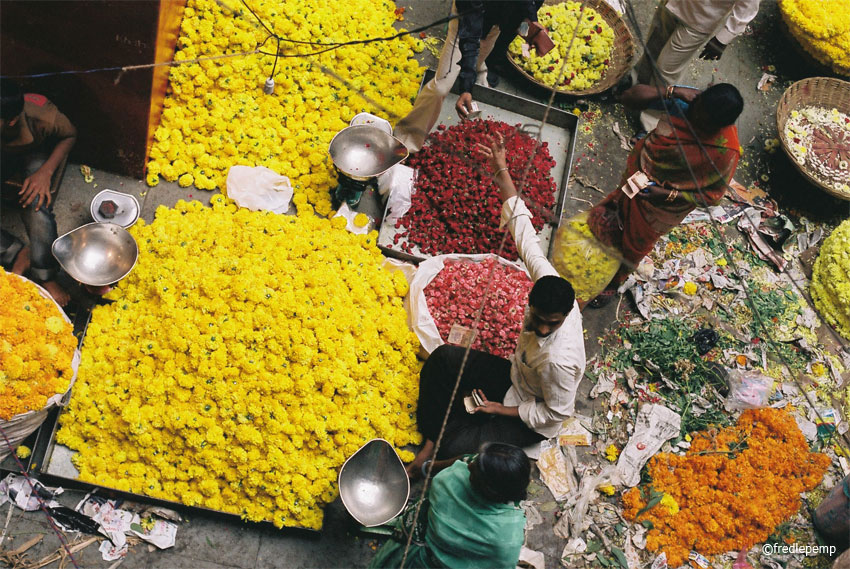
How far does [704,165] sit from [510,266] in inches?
49.3

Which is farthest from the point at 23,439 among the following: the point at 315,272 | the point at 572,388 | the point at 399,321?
the point at 572,388

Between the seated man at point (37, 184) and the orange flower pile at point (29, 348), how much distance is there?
1.26ft

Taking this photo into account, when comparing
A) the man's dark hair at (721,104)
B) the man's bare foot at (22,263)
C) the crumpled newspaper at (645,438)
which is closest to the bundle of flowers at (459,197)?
the man's dark hair at (721,104)

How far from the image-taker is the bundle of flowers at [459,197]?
4.33 m

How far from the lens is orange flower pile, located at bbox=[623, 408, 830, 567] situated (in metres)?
3.83

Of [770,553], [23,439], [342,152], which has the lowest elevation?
[23,439]

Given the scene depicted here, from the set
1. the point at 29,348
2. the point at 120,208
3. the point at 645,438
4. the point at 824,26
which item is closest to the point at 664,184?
the point at 645,438

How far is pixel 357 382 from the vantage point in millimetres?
3650

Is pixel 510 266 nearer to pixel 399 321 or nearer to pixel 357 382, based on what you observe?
pixel 399 321

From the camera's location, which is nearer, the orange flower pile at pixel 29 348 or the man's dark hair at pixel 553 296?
the man's dark hair at pixel 553 296

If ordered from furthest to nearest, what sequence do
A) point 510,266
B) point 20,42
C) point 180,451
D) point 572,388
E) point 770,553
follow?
point 510,266 → point 770,553 → point 20,42 → point 180,451 → point 572,388

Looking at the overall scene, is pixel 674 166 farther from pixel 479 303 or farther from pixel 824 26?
Result: pixel 824 26

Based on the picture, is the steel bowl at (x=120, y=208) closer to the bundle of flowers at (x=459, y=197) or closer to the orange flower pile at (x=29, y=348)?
the orange flower pile at (x=29, y=348)

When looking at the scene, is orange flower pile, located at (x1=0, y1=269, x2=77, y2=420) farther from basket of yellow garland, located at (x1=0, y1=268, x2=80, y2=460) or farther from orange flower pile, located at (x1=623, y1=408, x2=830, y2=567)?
orange flower pile, located at (x1=623, y1=408, x2=830, y2=567)
